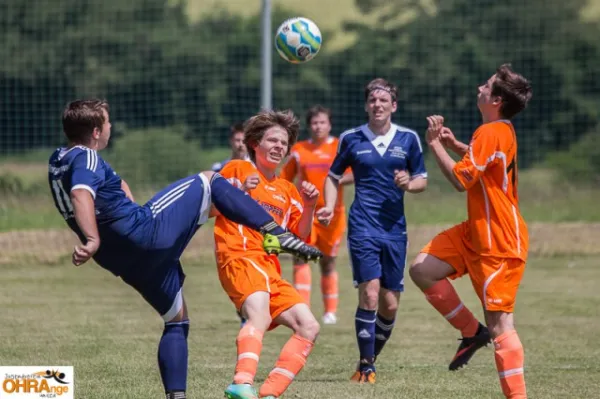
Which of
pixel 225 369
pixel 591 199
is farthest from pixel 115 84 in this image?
pixel 225 369

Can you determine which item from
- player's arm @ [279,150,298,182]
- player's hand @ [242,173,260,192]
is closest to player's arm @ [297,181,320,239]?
player's hand @ [242,173,260,192]

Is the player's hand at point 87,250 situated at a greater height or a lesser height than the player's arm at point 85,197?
lesser

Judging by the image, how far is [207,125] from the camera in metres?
18.4

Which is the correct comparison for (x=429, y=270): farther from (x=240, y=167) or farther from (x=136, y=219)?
(x=136, y=219)

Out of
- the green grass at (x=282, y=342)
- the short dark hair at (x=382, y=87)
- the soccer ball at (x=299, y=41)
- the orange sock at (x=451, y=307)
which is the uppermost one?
the soccer ball at (x=299, y=41)

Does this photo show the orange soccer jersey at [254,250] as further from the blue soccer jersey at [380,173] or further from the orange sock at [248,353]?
the blue soccer jersey at [380,173]

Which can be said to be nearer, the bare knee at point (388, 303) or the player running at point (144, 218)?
the player running at point (144, 218)

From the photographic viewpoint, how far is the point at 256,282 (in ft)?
20.3

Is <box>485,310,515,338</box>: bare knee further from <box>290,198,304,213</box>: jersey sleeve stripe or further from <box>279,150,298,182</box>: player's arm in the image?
<box>279,150,298,182</box>: player's arm

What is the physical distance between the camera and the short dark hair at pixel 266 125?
6.61 m

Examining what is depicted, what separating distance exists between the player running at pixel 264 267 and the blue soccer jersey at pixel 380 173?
1393mm

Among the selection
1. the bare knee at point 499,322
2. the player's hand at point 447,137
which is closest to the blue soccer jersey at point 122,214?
the player's hand at point 447,137

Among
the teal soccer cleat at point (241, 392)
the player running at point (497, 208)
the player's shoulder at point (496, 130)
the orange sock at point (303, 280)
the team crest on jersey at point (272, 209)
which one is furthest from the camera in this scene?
the orange sock at point (303, 280)

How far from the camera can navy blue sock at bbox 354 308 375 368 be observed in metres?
7.59
